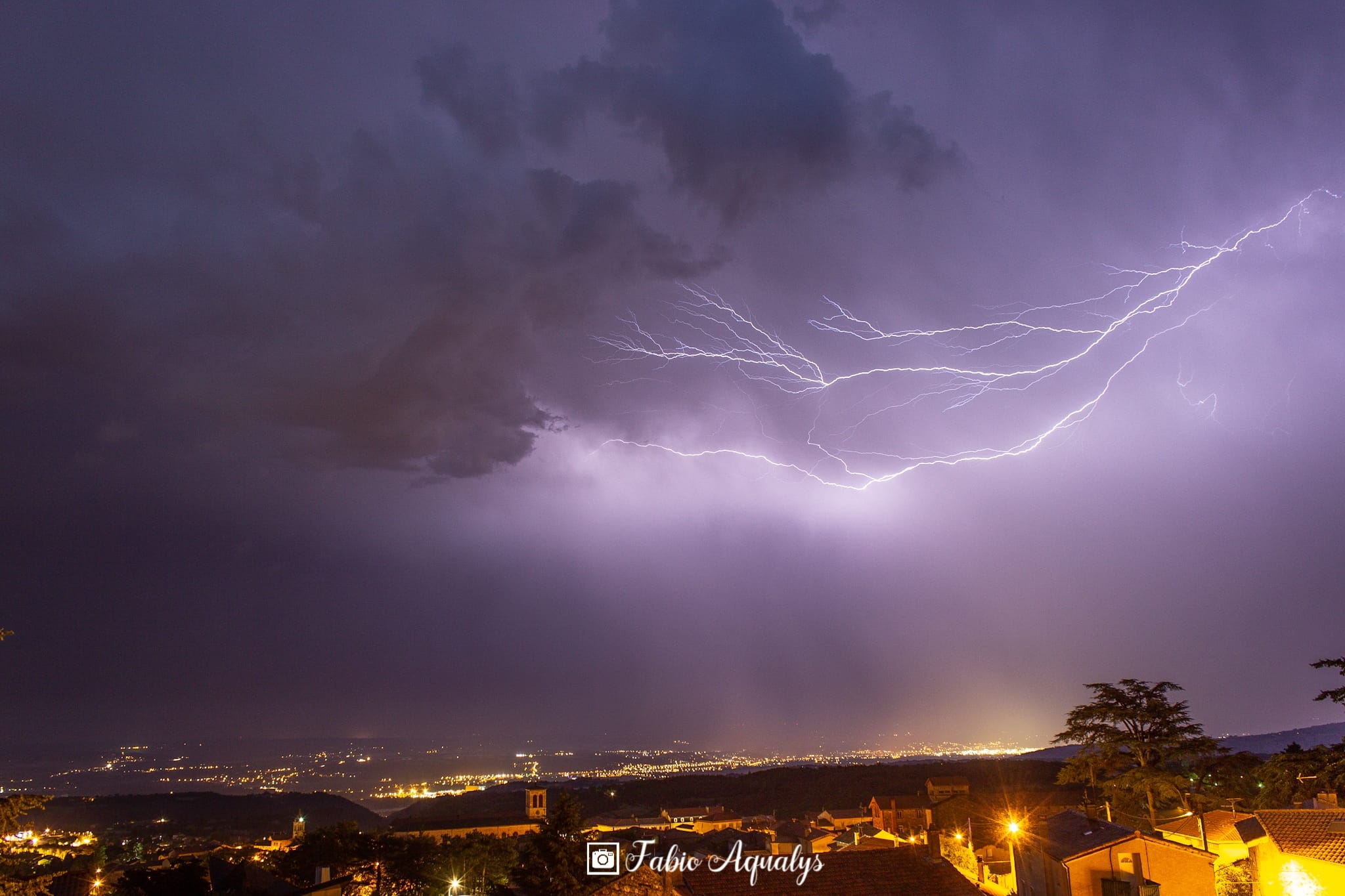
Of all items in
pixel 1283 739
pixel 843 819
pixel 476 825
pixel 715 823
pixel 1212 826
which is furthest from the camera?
pixel 1283 739

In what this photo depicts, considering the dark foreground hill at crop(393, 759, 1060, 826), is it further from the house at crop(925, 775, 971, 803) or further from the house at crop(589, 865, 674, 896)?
the house at crop(589, 865, 674, 896)

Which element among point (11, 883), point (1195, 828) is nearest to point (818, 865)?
point (11, 883)

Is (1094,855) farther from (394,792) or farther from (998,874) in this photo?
(394,792)

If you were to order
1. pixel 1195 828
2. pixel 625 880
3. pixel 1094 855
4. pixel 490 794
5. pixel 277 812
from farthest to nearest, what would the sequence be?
pixel 490 794
pixel 277 812
pixel 1195 828
pixel 1094 855
pixel 625 880

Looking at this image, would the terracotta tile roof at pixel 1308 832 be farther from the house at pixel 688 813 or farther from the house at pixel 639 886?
the house at pixel 688 813

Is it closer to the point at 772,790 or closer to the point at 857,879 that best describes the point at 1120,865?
the point at 857,879

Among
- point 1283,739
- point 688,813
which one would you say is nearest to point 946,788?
point 688,813
